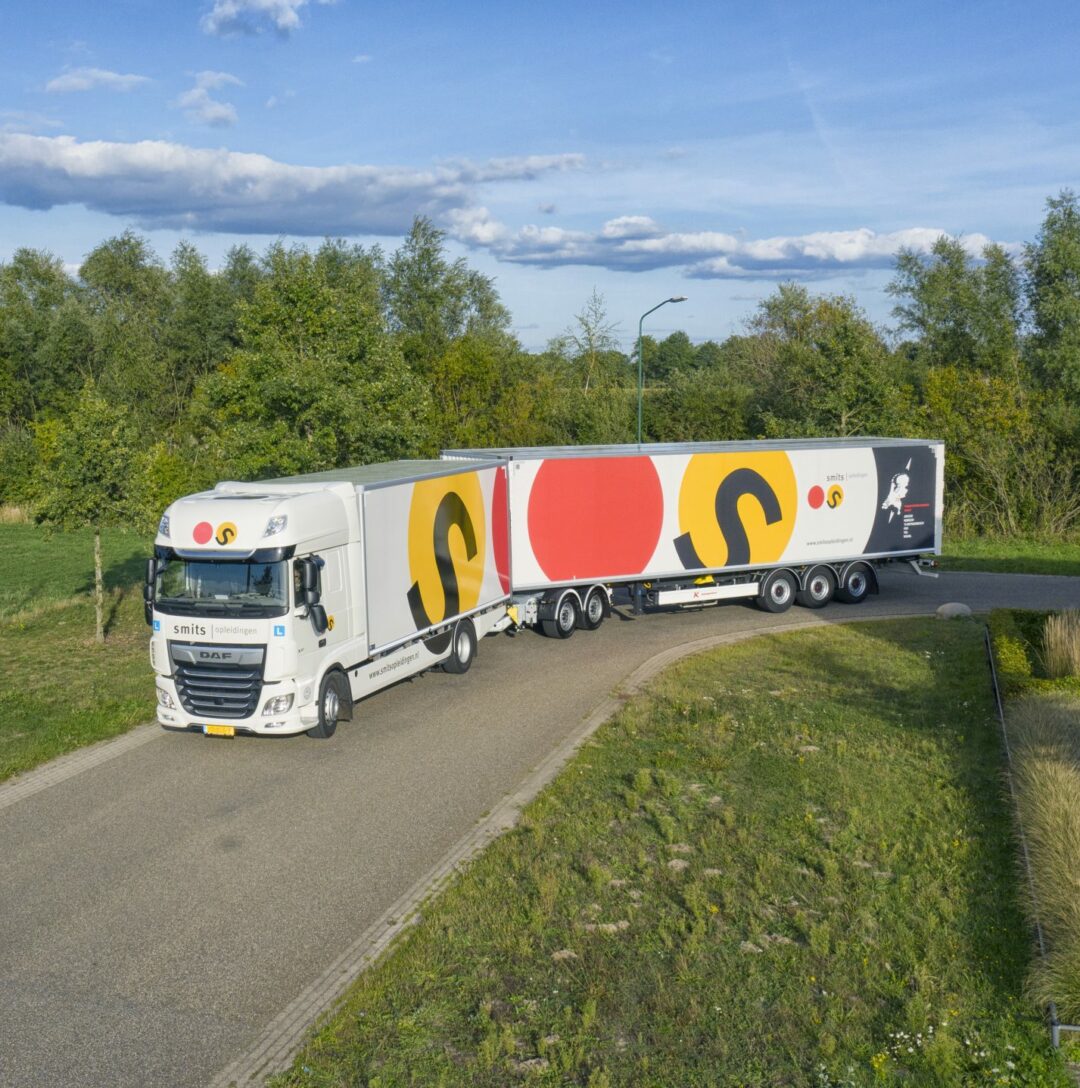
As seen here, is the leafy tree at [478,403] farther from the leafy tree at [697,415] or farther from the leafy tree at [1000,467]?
the leafy tree at [1000,467]

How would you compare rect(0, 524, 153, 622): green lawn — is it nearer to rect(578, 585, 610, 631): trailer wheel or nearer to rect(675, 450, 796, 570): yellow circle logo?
rect(578, 585, 610, 631): trailer wheel

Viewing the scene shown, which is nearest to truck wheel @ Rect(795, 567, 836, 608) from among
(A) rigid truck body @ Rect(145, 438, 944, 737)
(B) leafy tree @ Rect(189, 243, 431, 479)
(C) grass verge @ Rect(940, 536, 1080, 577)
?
(A) rigid truck body @ Rect(145, 438, 944, 737)

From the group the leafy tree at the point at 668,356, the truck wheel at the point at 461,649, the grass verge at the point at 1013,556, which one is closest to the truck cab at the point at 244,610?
the truck wheel at the point at 461,649

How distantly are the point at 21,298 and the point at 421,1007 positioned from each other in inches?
2284

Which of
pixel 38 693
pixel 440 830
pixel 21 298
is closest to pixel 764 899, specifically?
pixel 440 830

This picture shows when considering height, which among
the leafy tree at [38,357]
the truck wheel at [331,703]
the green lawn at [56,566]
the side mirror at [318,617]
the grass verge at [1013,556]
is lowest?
the green lawn at [56,566]

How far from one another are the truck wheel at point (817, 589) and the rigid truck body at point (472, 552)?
0.12 ft

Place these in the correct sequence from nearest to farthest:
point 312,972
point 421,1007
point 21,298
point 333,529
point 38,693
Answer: point 421,1007 < point 312,972 < point 333,529 < point 38,693 < point 21,298

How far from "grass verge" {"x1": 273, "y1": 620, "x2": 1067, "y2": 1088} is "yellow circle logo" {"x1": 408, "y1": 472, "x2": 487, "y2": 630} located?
356 centimetres

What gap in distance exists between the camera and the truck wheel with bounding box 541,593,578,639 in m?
19.2

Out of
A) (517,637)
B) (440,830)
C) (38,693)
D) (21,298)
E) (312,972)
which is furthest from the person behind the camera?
(21,298)

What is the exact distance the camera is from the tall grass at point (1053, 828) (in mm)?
6980

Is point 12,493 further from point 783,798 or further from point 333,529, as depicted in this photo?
point 783,798

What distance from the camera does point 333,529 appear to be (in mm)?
13211
